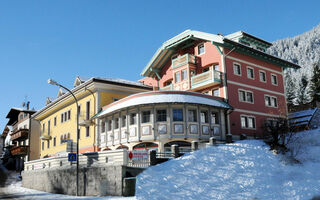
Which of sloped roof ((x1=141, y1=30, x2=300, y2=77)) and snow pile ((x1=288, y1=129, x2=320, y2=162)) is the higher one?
sloped roof ((x1=141, y1=30, x2=300, y2=77))

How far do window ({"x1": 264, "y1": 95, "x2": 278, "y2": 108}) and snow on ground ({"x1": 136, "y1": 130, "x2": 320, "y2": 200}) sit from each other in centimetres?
1183

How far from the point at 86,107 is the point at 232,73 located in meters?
15.5

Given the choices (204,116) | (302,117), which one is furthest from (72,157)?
(302,117)

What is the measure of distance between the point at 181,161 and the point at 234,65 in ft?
49.0

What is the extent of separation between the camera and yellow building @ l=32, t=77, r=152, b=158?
31.4 m

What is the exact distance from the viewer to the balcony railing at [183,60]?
32125mm

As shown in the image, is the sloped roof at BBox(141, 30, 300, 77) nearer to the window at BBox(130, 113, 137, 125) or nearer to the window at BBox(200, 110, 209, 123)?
the window at BBox(200, 110, 209, 123)

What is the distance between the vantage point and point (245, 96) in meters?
31.3

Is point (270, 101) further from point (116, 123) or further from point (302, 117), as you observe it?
point (116, 123)

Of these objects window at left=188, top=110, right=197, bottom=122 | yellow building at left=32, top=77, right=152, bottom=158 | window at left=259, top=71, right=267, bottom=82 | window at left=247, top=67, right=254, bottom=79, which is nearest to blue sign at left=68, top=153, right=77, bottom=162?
yellow building at left=32, top=77, right=152, bottom=158

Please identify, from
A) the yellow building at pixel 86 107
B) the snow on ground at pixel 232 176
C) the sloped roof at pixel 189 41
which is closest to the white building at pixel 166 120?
the snow on ground at pixel 232 176

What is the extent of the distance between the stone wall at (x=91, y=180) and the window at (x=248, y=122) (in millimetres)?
14879

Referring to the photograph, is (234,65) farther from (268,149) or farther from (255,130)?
(268,149)

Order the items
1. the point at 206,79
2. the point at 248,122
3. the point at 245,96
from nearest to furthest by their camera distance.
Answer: the point at 206,79
the point at 248,122
the point at 245,96
